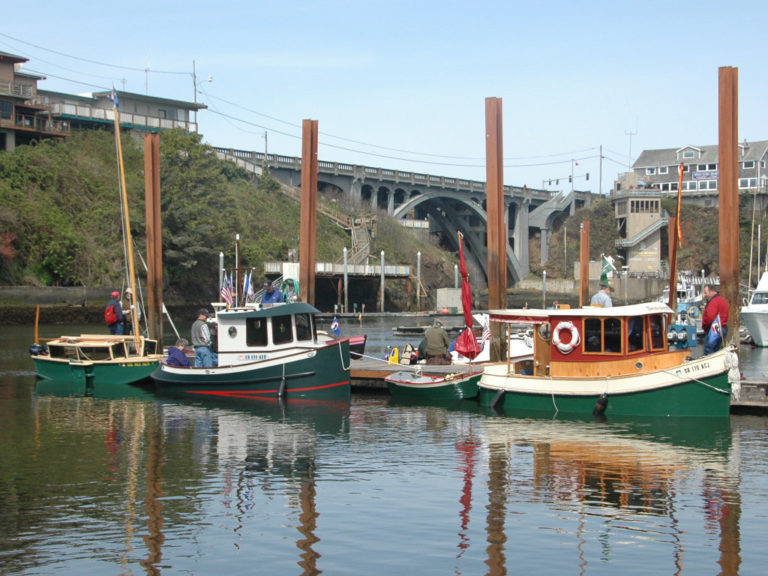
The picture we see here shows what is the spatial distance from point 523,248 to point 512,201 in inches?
304

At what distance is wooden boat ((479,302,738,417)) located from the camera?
22547 mm

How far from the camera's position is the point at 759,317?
50969 millimetres

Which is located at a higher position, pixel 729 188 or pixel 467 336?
→ pixel 729 188

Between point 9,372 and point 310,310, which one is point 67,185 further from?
point 310,310

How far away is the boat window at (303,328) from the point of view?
27.9 m

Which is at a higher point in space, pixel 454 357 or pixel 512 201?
pixel 512 201

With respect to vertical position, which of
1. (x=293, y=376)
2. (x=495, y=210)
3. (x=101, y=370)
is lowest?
(x=101, y=370)

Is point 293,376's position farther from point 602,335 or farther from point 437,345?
point 602,335

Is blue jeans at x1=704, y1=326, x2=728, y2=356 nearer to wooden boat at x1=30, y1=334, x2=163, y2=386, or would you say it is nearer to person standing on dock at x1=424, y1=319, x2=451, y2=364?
person standing on dock at x1=424, y1=319, x2=451, y2=364

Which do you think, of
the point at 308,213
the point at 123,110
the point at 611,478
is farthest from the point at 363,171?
the point at 611,478

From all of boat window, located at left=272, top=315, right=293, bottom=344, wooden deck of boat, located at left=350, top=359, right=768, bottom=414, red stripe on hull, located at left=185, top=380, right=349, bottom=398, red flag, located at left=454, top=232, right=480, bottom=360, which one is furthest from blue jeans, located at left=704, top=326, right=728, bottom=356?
boat window, located at left=272, top=315, right=293, bottom=344

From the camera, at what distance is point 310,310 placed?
1099 inches

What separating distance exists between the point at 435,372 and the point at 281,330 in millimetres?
5162

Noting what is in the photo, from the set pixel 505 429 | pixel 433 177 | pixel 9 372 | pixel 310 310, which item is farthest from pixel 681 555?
pixel 433 177
